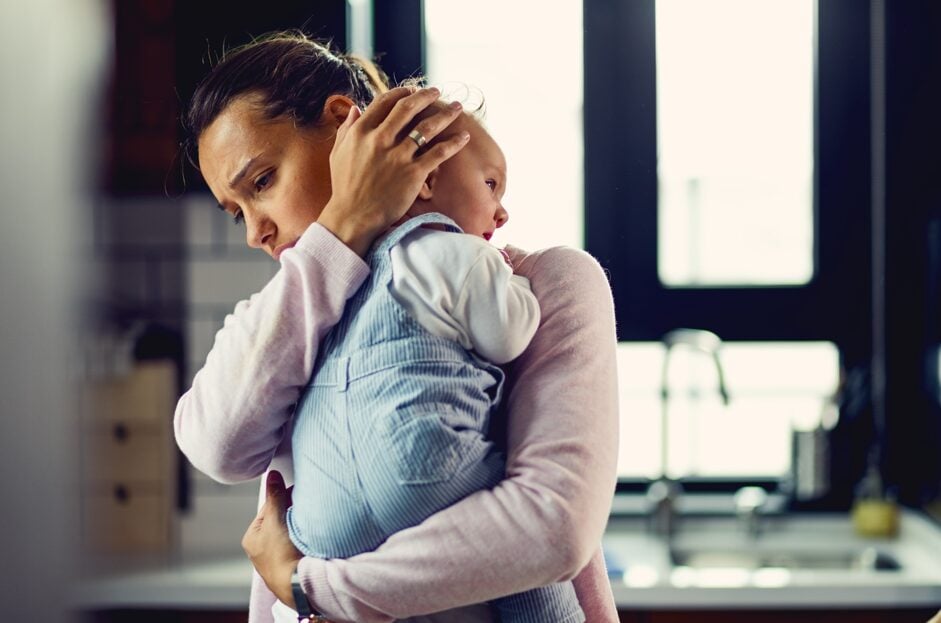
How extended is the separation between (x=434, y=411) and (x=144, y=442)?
1449 millimetres

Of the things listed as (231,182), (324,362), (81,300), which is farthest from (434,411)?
(81,300)

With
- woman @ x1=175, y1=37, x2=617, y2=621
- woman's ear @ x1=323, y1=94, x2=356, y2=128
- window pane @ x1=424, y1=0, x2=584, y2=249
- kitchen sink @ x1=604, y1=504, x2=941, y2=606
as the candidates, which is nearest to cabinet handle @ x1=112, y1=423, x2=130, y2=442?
window pane @ x1=424, y1=0, x2=584, y2=249

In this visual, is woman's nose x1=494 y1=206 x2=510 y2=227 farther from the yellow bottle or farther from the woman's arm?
the yellow bottle

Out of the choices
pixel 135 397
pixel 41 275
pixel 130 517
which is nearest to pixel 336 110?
pixel 41 275

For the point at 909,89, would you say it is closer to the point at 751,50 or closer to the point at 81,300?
the point at 751,50

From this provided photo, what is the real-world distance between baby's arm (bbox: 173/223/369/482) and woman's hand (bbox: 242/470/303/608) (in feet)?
0.19

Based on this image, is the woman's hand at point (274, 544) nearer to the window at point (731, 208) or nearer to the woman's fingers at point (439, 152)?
the woman's fingers at point (439, 152)

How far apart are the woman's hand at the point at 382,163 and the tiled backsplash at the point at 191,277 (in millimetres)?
1349

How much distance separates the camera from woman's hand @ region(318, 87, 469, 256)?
668 mm

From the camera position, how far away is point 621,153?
2074mm

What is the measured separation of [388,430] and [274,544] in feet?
0.50

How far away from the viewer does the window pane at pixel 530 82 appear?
1990 millimetres

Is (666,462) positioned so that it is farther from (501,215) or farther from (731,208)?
(501,215)

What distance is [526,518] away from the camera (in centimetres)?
59
